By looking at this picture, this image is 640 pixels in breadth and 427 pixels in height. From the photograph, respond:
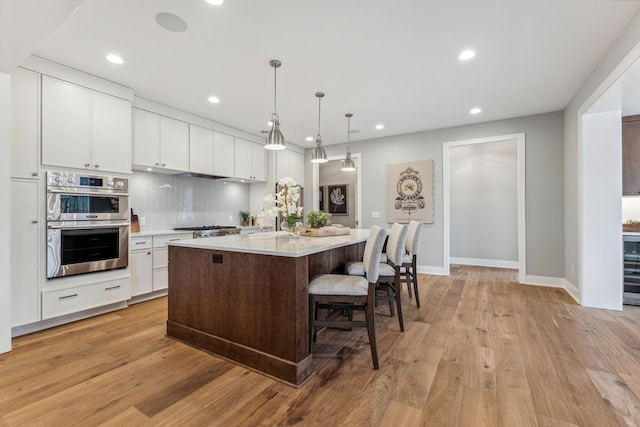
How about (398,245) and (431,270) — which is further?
(431,270)

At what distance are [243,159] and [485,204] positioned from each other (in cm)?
500

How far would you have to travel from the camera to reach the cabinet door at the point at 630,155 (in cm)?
358

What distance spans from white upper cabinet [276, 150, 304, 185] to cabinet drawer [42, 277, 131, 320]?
3204 millimetres

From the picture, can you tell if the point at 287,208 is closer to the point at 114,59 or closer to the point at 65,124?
the point at 114,59

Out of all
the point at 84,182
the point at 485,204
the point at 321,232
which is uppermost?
the point at 84,182

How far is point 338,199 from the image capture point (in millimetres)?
7504

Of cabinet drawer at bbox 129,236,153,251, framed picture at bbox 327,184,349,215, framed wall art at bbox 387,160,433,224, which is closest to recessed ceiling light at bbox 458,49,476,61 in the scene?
framed wall art at bbox 387,160,433,224

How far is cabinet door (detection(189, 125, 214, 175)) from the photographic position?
167 inches

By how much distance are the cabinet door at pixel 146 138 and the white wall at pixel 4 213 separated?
1.28m

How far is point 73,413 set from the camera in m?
1.60

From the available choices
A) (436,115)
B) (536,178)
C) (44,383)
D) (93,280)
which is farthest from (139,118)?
(536,178)

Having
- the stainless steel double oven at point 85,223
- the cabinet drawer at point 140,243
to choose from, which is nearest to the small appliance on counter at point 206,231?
the cabinet drawer at point 140,243

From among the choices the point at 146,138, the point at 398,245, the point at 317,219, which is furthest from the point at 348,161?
the point at 146,138

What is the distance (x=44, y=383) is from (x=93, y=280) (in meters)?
1.37
